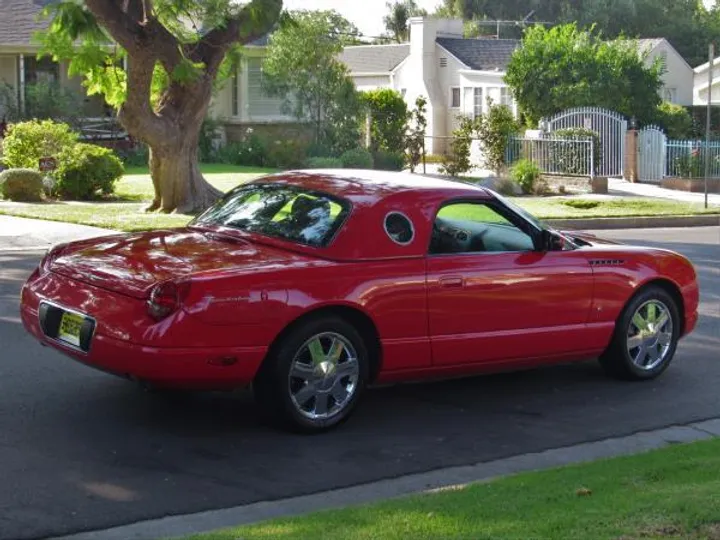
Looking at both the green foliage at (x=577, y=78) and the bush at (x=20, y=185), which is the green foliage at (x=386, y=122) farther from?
the bush at (x=20, y=185)

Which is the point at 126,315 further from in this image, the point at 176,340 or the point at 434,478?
the point at 434,478

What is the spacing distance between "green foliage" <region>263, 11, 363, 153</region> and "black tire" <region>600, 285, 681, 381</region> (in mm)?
25334

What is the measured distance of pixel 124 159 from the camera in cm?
3531

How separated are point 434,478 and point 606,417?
1917 millimetres

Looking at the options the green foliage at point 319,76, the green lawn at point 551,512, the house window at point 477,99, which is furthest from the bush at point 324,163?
the green lawn at point 551,512

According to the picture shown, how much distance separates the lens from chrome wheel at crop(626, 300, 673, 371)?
8.88 meters

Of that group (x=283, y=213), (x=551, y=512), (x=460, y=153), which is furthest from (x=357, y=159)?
(x=551, y=512)

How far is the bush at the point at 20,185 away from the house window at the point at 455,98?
91.5 feet

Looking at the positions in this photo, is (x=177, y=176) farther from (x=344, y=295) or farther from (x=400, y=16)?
(x=400, y=16)

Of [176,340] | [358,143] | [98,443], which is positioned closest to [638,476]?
[176,340]

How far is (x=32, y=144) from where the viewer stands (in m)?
25.7

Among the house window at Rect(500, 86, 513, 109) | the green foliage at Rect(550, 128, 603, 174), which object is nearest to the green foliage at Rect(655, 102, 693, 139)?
the green foliage at Rect(550, 128, 603, 174)

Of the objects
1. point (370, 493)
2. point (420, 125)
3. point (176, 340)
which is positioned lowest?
point (370, 493)

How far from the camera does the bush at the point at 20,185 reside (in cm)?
2281
